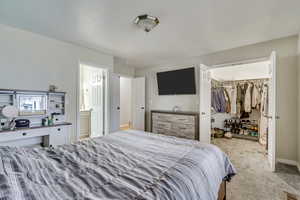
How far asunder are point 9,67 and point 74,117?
1410mm

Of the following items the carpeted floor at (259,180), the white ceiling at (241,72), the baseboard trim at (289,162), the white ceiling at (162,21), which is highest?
the white ceiling at (162,21)

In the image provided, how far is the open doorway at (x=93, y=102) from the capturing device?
397cm

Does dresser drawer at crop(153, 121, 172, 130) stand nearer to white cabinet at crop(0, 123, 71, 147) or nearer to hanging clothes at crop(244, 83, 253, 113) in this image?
white cabinet at crop(0, 123, 71, 147)

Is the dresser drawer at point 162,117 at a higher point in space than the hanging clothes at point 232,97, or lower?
lower

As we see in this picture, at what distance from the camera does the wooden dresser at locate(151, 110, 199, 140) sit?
139 inches

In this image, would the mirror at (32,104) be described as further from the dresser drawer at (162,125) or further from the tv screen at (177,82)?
the tv screen at (177,82)

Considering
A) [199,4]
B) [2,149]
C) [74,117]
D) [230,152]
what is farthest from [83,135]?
[199,4]

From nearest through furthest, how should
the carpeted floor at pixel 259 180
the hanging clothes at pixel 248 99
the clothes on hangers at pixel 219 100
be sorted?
the carpeted floor at pixel 259 180, the hanging clothes at pixel 248 99, the clothes on hangers at pixel 219 100

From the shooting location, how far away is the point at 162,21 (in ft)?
7.16

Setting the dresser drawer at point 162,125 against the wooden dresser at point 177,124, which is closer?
the wooden dresser at point 177,124

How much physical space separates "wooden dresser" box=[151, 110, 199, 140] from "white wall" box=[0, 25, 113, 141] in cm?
215

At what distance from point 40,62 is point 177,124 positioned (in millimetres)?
3323

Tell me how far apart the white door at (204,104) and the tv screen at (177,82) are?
0.42 metres

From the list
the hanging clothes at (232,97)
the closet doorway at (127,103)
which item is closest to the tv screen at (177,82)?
the closet doorway at (127,103)
